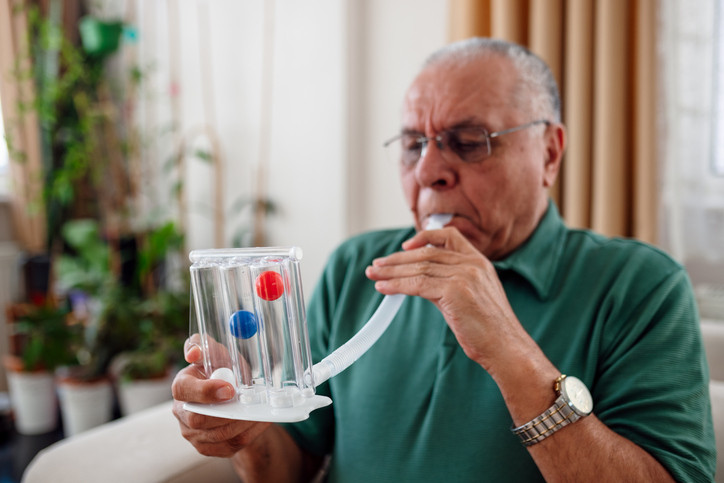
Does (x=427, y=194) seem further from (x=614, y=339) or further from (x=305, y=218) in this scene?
(x=305, y=218)

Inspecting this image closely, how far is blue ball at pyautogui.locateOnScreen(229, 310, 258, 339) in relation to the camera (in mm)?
641

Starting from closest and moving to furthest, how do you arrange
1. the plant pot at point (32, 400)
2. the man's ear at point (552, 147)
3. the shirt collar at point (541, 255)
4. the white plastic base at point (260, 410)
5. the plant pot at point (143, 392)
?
the white plastic base at point (260, 410), the shirt collar at point (541, 255), the man's ear at point (552, 147), the plant pot at point (143, 392), the plant pot at point (32, 400)

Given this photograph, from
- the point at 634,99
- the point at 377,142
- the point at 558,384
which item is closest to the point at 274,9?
the point at 377,142

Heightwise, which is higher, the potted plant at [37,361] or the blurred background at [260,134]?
the blurred background at [260,134]

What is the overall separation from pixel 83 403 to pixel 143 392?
0.82 ft

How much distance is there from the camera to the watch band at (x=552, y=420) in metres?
0.73

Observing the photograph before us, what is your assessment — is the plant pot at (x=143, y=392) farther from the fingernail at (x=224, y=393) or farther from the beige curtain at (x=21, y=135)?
the fingernail at (x=224, y=393)

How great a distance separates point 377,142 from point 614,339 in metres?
1.43

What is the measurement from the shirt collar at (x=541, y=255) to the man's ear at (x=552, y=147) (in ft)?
0.22

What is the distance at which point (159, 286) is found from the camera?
322 cm

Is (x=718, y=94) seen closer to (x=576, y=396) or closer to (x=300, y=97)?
(x=576, y=396)

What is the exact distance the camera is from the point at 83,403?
2.34 m

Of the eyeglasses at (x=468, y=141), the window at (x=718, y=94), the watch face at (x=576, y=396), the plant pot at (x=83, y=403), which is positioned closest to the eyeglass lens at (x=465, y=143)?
the eyeglasses at (x=468, y=141)

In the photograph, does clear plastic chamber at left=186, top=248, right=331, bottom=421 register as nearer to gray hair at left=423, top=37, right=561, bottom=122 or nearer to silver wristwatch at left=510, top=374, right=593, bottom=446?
silver wristwatch at left=510, top=374, right=593, bottom=446
